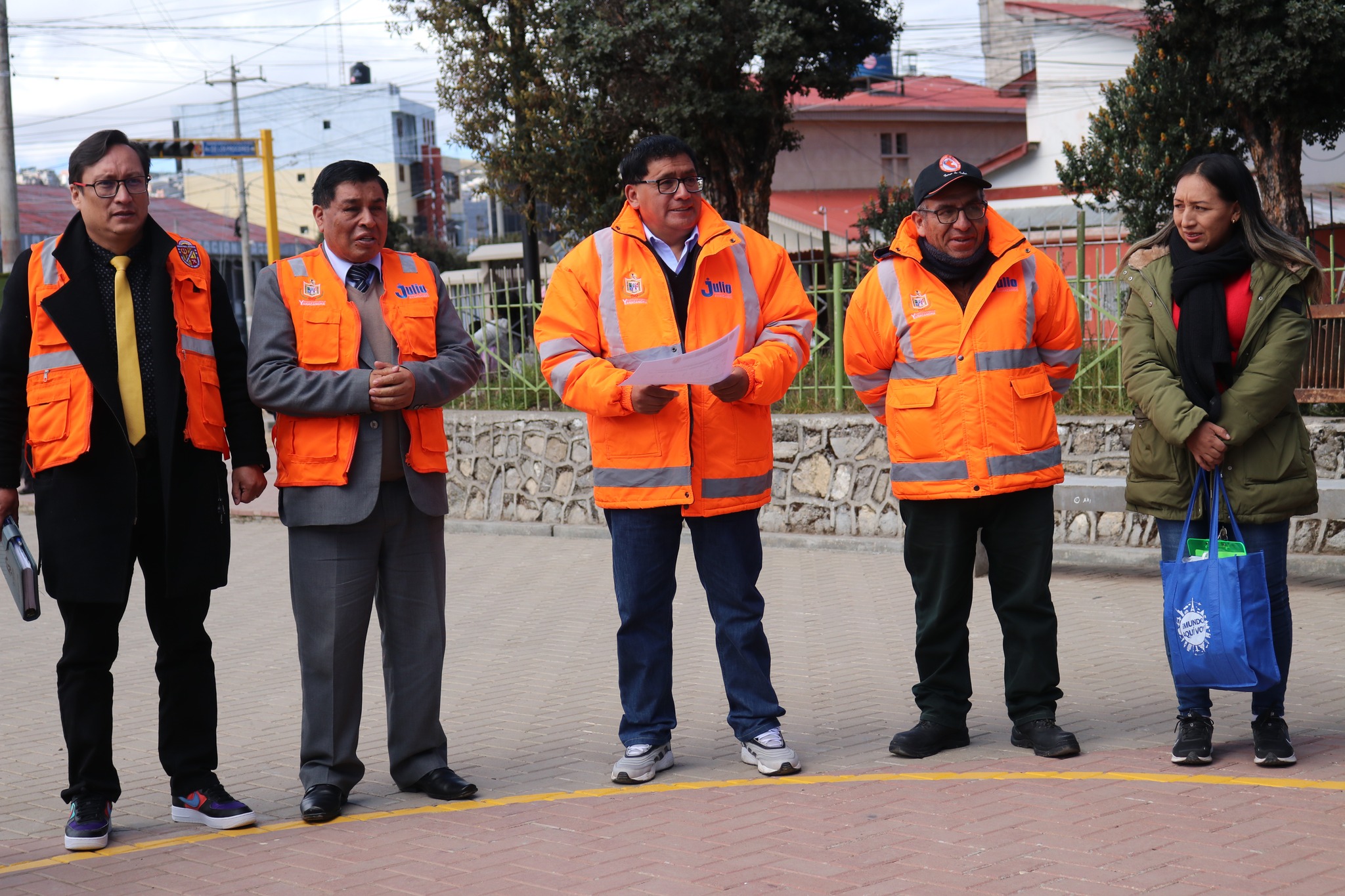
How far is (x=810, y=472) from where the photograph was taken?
423 inches

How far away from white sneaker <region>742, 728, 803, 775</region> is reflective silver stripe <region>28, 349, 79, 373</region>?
8.36 ft

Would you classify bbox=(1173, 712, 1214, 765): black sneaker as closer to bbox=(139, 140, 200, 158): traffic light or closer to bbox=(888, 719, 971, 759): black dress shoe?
bbox=(888, 719, 971, 759): black dress shoe

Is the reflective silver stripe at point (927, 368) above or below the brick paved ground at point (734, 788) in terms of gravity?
above

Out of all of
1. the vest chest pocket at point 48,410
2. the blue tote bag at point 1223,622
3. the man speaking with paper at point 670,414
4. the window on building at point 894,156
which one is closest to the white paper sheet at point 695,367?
the man speaking with paper at point 670,414

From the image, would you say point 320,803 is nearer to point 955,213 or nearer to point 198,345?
point 198,345

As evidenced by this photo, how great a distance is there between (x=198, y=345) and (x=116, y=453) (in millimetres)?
442

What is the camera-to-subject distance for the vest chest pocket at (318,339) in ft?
15.3

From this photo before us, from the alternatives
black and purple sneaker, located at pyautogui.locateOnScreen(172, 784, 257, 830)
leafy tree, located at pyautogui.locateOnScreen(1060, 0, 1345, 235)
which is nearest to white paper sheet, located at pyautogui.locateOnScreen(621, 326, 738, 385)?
black and purple sneaker, located at pyautogui.locateOnScreen(172, 784, 257, 830)

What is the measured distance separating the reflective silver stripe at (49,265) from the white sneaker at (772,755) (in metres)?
2.75

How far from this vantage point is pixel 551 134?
16781 millimetres

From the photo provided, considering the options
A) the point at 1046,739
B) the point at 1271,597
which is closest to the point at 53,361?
the point at 1046,739

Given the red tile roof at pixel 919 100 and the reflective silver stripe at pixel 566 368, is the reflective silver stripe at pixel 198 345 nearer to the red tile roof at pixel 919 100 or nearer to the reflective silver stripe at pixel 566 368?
the reflective silver stripe at pixel 566 368

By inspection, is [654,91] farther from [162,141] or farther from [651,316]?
[651,316]

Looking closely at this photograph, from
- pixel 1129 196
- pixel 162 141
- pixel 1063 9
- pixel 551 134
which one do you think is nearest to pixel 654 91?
pixel 551 134
